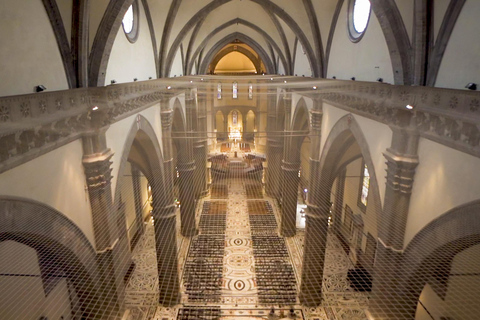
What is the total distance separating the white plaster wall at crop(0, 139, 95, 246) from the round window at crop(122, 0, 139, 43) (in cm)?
324

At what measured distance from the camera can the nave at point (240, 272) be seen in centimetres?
718

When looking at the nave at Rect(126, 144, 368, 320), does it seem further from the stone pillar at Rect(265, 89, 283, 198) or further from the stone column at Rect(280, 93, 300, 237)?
the stone pillar at Rect(265, 89, 283, 198)

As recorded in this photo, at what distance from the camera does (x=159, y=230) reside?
786 centimetres

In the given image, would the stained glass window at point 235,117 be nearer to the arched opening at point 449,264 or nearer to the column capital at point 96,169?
the column capital at point 96,169

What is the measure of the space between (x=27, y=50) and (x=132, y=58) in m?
3.14

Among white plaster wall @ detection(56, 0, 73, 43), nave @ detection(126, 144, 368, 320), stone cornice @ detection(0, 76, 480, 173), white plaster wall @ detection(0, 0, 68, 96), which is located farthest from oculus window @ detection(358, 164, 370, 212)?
white plaster wall @ detection(0, 0, 68, 96)

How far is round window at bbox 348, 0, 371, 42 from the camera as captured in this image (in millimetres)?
5927

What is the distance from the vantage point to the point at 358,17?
6305 mm

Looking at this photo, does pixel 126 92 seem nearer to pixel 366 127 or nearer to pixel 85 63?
pixel 85 63

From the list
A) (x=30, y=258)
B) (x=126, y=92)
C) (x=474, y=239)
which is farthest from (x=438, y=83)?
(x=30, y=258)

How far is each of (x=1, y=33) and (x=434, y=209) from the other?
4979 millimetres

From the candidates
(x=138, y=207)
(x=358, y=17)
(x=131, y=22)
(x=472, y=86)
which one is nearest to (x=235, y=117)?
(x=138, y=207)

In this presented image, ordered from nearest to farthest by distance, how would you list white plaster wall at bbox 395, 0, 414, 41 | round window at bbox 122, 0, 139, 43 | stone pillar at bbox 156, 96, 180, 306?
white plaster wall at bbox 395, 0, 414, 41 < round window at bbox 122, 0, 139, 43 < stone pillar at bbox 156, 96, 180, 306

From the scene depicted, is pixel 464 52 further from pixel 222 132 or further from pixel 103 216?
pixel 103 216
